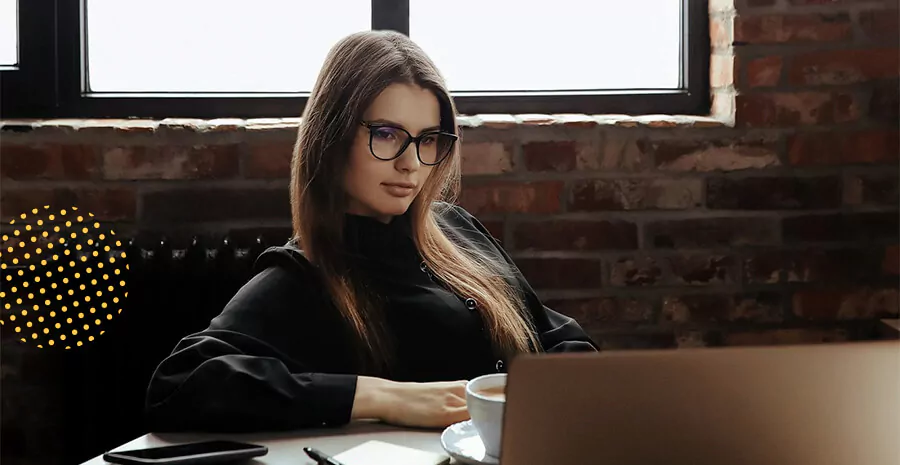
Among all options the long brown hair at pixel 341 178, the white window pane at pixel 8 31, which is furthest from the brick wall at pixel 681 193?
the long brown hair at pixel 341 178

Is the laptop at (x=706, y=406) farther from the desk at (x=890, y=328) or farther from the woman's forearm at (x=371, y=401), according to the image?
the desk at (x=890, y=328)

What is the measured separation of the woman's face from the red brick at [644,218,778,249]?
2.62ft

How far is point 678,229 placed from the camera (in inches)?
84.1

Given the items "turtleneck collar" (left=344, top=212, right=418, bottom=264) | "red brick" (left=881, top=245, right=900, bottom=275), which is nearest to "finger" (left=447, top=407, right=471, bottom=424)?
"turtleneck collar" (left=344, top=212, right=418, bottom=264)

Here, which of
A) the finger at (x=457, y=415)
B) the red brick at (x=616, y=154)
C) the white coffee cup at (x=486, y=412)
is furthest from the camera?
the red brick at (x=616, y=154)

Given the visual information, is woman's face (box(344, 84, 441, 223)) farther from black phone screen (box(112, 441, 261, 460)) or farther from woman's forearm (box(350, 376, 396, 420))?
black phone screen (box(112, 441, 261, 460))

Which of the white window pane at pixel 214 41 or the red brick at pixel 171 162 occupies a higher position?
the white window pane at pixel 214 41

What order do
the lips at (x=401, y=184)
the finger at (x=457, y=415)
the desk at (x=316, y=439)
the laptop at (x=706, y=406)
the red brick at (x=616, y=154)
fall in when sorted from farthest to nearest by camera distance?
the red brick at (x=616, y=154)
the lips at (x=401, y=184)
the finger at (x=457, y=415)
the desk at (x=316, y=439)
the laptop at (x=706, y=406)

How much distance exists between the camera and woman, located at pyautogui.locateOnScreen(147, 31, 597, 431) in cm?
140

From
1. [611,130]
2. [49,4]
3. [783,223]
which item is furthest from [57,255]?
[783,223]

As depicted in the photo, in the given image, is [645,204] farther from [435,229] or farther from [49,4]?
[49,4]

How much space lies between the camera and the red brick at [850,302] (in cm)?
217

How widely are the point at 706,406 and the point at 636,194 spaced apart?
1.53 m

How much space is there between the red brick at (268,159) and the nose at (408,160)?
0.60 m
